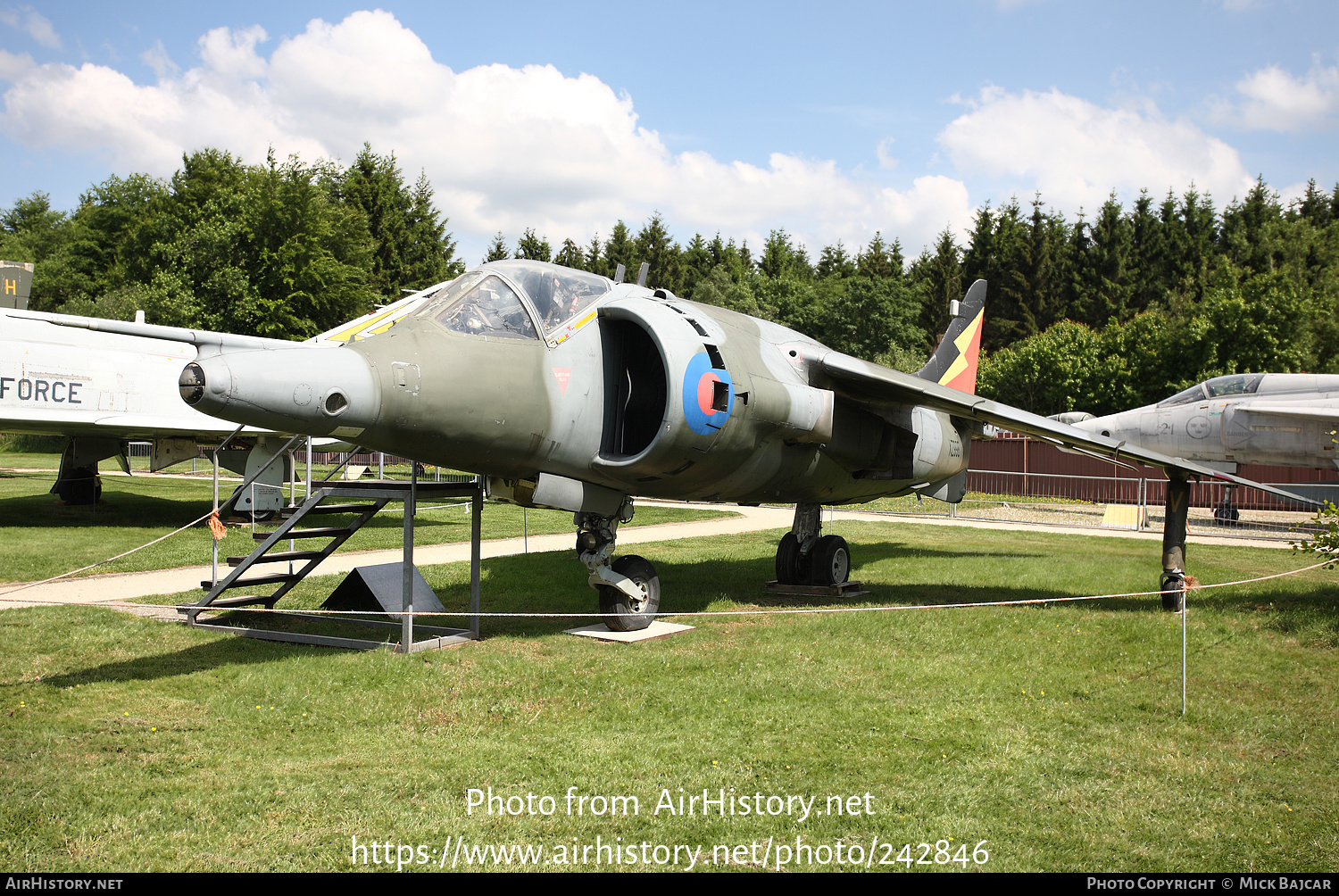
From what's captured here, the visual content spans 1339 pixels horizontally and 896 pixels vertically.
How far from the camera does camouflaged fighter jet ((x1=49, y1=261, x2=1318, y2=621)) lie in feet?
21.3

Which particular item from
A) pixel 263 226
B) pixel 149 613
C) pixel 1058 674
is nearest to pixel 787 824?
pixel 1058 674

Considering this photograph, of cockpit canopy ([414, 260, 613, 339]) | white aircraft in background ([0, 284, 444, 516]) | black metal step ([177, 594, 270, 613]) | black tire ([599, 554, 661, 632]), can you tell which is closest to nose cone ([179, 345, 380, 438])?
cockpit canopy ([414, 260, 613, 339])

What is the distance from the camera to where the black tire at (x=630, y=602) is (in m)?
8.84

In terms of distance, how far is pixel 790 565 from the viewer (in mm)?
11992

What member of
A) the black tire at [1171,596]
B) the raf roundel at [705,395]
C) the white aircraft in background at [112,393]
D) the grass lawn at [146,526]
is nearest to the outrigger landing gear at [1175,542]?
the black tire at [1171,596]

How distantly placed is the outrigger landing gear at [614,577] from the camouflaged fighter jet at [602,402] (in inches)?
0.8

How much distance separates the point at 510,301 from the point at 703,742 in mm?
4054

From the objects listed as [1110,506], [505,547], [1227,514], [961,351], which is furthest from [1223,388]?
[505,547]

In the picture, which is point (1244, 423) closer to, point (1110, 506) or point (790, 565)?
point (1110, 506)

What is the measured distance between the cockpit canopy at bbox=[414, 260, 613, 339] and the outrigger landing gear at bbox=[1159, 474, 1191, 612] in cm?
697

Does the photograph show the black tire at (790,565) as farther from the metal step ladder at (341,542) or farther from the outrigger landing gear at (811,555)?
the metal step ladder at (341,542)

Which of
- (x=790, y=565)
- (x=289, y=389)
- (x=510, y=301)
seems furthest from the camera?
(x=790, y=565)

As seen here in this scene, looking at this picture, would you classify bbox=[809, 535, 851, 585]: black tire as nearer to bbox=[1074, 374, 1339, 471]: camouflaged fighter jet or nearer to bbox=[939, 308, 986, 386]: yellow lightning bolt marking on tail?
bbox=[939, 308, 986, 386]: yellow lightning bolt marking on tail

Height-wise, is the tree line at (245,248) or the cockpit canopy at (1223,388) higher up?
the tree line at (245,248)
